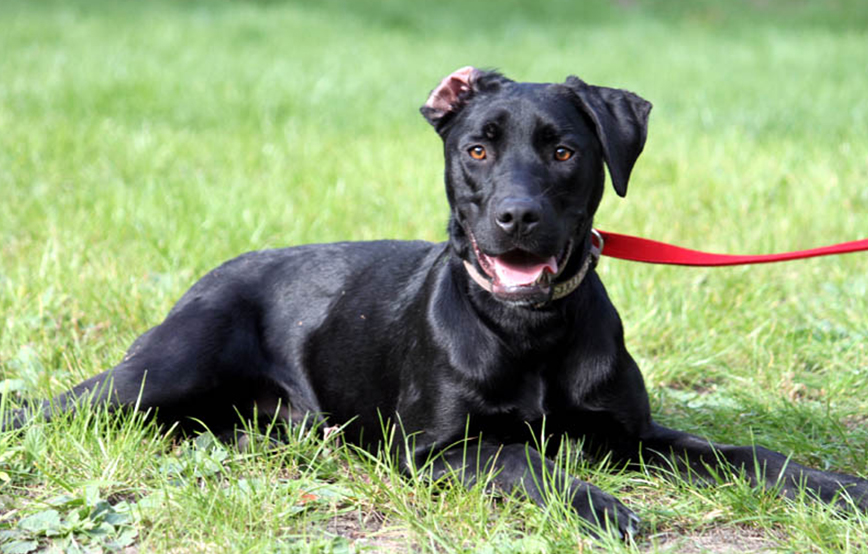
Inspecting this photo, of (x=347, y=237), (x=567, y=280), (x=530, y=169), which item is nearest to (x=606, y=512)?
(x=567, y=280)

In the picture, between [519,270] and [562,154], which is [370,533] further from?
[562,154]

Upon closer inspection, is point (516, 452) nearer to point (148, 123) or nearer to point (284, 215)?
point (284, 215)

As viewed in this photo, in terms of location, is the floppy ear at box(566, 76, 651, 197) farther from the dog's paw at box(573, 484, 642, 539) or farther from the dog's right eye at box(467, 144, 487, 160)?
the dog's paw at box(573, 484, 642, 539)

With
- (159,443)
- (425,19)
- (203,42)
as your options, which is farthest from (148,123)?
(425,19)

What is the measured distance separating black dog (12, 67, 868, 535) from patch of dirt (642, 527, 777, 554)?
5.9 inches

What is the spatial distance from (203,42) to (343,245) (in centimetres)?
1048

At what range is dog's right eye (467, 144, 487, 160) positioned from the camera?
310cm

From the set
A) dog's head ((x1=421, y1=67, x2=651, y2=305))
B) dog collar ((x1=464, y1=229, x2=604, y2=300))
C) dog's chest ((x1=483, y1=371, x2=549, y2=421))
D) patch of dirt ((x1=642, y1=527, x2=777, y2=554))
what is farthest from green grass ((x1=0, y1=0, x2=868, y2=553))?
dog's head ((x1=421, y1=67, x2=651, y2=305))

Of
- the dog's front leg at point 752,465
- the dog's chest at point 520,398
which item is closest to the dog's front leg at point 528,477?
the dog's chest at point 520,398

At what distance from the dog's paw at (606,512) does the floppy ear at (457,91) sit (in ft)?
4.24

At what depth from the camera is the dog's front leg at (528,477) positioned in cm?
274

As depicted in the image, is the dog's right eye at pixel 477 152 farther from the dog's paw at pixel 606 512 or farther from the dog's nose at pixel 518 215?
the dog's paw at pixel 606 512

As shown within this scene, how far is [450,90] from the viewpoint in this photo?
3275 millimetres

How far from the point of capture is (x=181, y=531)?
272 cm
